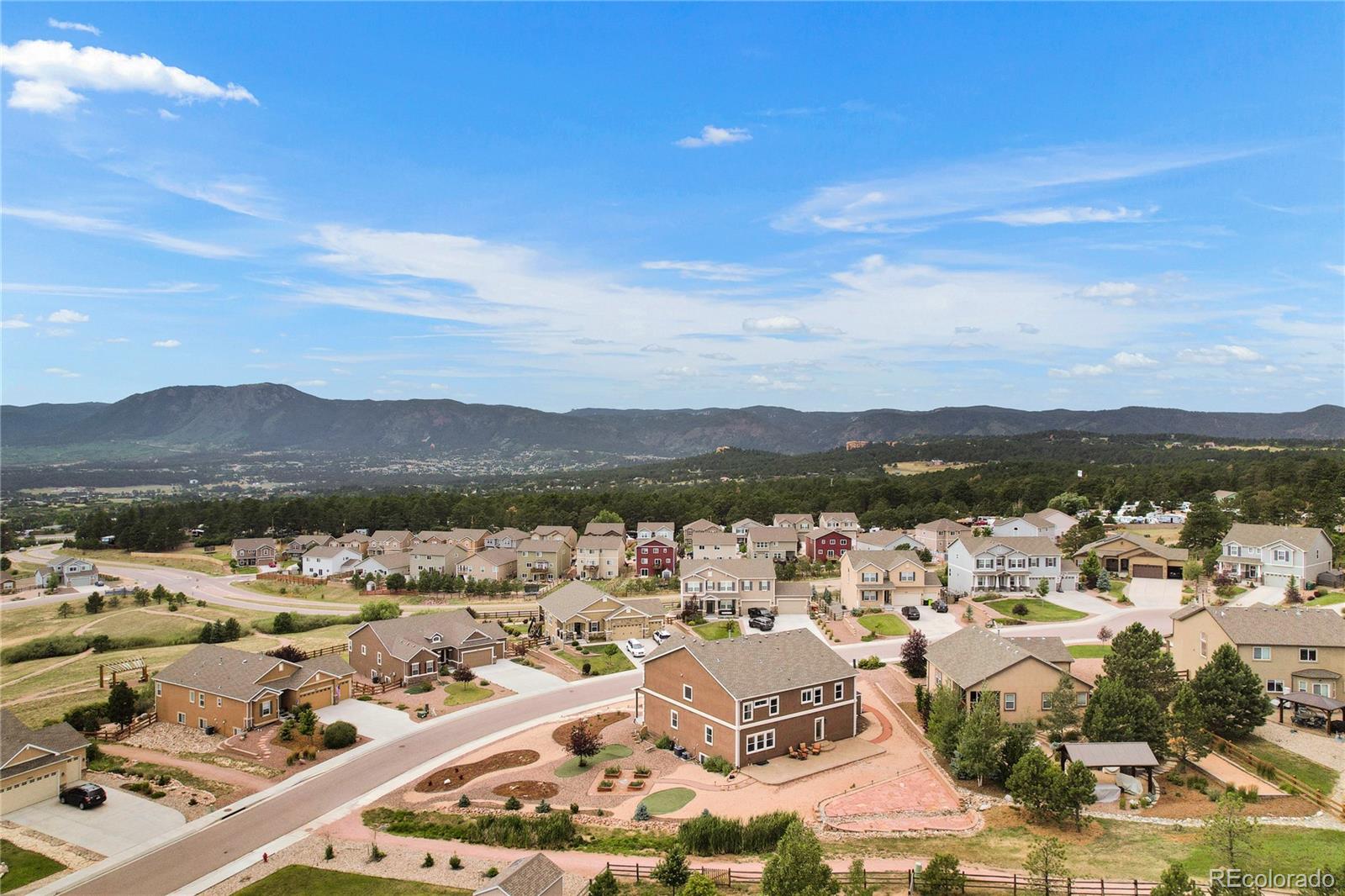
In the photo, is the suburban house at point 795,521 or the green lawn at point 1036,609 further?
the suburban house at point 795,521

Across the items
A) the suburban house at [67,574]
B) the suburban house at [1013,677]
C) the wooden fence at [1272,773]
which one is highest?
the suburban house at [1013,677]

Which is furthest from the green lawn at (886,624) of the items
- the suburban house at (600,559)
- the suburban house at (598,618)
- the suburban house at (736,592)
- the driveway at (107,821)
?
the driveway at (107,821)

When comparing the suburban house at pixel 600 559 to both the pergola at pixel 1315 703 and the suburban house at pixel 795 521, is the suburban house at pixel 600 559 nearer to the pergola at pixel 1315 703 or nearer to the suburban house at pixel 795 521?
the suburban house at pixel 795 521

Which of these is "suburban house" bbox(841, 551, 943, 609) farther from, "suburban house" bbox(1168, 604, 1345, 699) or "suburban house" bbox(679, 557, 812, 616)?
"suburban house" bbox(1168, 604, 1345, 699)

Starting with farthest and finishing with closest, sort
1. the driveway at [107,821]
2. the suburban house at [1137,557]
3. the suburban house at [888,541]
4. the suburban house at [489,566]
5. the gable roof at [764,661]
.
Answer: the suburban house at [489,566], the suburban house at [888,541], the suburban house at [1137,557], the gable roof at [764,661], the driveway at [107,821]

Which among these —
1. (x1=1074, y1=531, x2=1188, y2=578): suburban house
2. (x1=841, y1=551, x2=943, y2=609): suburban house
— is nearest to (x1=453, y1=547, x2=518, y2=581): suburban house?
(x1=841, y1=551, x2=943, y2=609): suburban house

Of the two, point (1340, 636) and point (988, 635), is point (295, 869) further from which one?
point (1340, 636)

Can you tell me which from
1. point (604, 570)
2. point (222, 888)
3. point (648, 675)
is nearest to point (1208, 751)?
point (648, 675)
